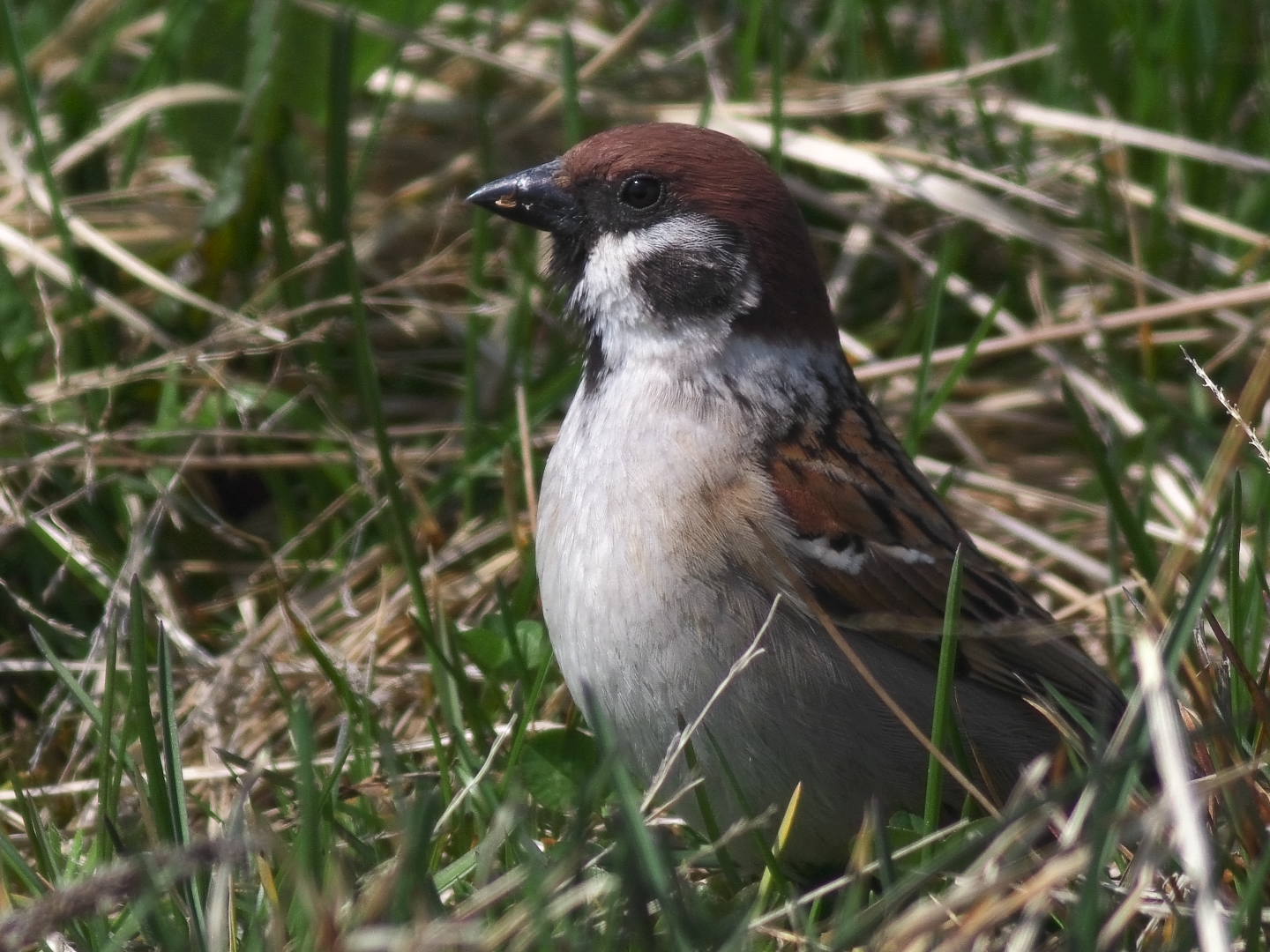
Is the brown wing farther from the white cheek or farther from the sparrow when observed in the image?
the white cheek

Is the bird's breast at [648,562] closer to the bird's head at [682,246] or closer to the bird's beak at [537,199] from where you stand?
the bird's head at [682,246]

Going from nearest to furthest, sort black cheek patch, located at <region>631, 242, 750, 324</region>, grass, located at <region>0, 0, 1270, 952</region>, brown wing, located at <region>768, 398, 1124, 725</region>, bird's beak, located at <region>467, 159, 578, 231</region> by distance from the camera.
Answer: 1. grass, located at <region>0, 0, 1270, 952</region>
2. brown wing, located at <region>768, 398, 1124, 725</region>
3. black cheek patch, located at <region>631, 242, 750, 324</region>
4. bird's beak, located at <region>467, 159, 578, 231</region>

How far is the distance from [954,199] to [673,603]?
1.73 meters

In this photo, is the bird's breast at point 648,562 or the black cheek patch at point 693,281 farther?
the black cheek patch at point 693,281

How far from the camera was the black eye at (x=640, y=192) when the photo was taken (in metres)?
2.47

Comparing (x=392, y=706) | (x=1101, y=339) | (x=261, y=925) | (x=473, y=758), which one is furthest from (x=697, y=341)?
(x=1101, y=339)

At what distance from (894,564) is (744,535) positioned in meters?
0.29

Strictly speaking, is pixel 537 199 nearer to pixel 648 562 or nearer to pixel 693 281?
pixel 693 281

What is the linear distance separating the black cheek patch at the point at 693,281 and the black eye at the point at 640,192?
93 mm

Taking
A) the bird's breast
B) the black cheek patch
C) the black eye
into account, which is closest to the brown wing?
the bird's breast

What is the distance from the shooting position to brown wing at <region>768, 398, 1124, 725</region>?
2.32 metres

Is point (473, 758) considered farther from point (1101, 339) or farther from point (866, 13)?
point (866, 13)

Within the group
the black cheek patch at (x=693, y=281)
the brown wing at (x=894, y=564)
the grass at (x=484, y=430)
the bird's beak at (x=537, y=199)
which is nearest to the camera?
the grass at (x=484, y=430)

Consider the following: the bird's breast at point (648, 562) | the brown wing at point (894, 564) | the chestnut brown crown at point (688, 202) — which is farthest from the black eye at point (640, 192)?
the brown wing at point (894, 564)
